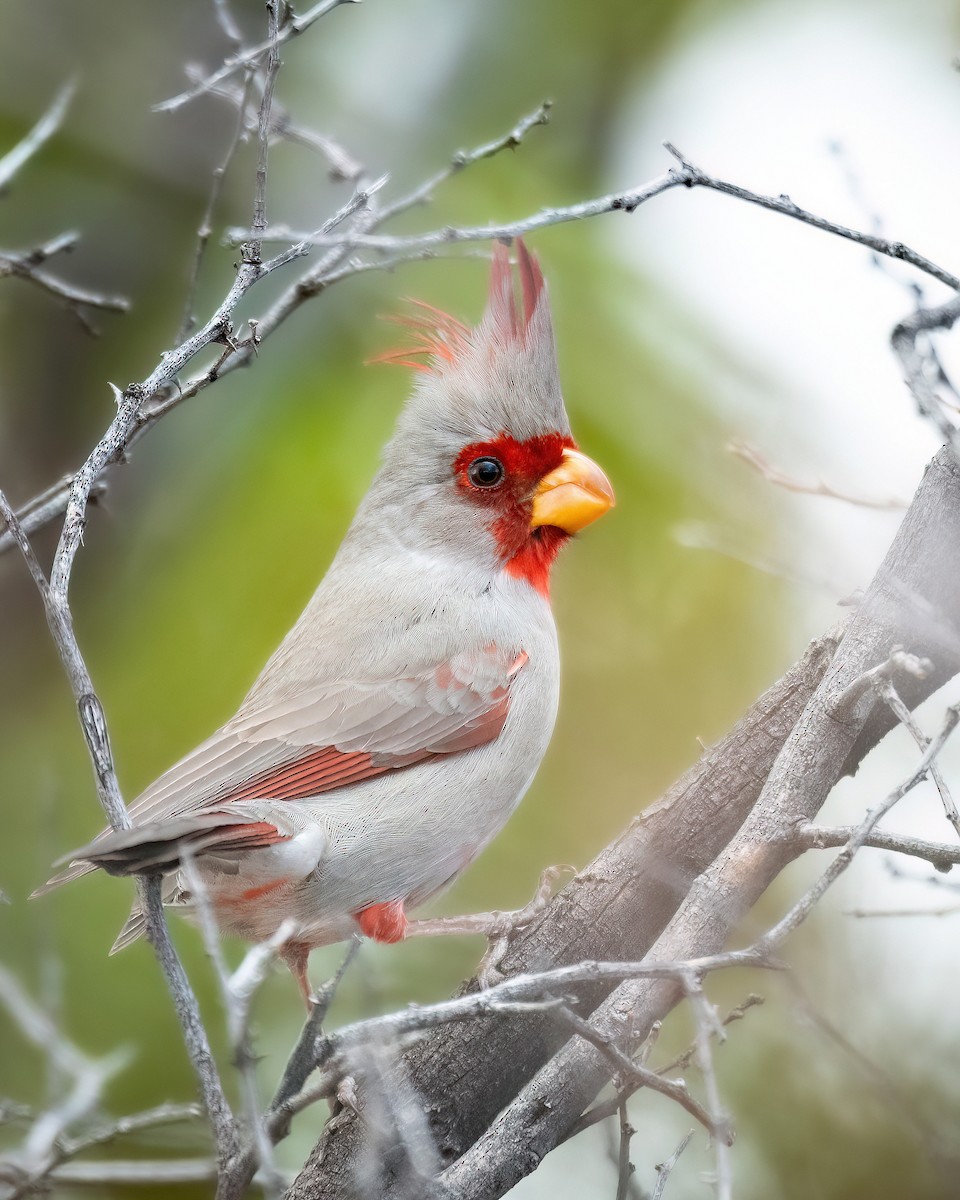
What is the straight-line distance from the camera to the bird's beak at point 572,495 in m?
3.60

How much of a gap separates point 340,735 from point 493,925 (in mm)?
566

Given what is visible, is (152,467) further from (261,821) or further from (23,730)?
(261,821)

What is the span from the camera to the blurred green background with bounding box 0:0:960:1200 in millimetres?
4156

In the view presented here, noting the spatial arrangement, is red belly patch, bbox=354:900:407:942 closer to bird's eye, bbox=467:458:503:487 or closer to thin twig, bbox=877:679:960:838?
bird's eye, bbox=467:458:503:487

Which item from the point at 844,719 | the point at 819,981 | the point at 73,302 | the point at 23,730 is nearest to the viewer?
the point at 844,719

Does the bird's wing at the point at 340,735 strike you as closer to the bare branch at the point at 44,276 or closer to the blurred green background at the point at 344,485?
the blurred green background at the point at 344,485

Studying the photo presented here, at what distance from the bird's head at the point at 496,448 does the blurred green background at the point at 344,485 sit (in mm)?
570

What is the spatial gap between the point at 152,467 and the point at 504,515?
5.58 feet

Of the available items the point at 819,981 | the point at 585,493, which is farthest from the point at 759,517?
the point at 819,981

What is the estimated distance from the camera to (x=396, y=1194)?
245cm

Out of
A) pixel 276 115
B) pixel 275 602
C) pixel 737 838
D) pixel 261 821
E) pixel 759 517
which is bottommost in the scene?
pixel 737 838

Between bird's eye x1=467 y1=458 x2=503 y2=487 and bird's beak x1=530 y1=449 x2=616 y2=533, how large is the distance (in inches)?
4.6

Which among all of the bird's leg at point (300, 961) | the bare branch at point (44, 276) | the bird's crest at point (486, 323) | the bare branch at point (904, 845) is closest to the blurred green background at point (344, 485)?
the bird's leg at point (300, 961)

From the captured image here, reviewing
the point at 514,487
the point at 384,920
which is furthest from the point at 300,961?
the point at 514,487
